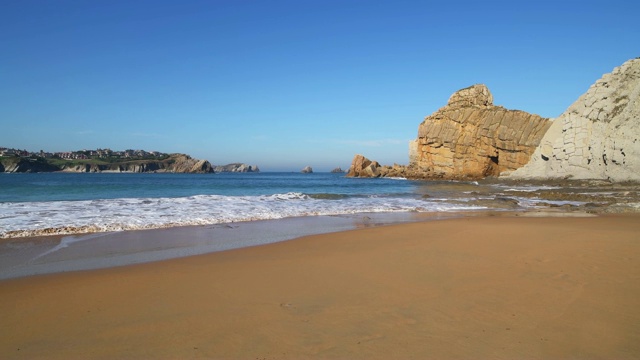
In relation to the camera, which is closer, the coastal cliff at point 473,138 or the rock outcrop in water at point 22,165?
the coastal cliff at point 473,138

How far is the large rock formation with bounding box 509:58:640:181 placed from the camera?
29980mm

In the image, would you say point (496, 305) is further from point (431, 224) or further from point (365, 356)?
point (431, 224)

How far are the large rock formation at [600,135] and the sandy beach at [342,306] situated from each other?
29111 millimetres

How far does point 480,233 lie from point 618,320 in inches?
223

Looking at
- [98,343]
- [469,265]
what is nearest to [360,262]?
[469,265]

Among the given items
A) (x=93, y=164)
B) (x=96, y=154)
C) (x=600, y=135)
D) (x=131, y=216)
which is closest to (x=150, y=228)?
(x=131, y=216)

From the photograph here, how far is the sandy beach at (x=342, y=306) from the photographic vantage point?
3221mm

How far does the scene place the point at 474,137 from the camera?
5362cm

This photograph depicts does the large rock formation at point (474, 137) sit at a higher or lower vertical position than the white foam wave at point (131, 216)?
higher

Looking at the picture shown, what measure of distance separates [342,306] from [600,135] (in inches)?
1486

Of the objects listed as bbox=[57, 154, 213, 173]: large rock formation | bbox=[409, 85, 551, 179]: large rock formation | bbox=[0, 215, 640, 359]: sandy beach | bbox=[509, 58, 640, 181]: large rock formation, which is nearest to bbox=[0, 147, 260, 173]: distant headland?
bbox=[57, 154, 213, 173]: large rock formation

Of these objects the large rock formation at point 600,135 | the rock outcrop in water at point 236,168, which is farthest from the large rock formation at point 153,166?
the large rock formation at point 600,135

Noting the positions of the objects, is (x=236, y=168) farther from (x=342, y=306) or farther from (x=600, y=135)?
(x=342, y=306)

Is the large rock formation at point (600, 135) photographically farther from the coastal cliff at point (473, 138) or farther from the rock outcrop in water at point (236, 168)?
the rock outcrop in water at point (236, 168)
